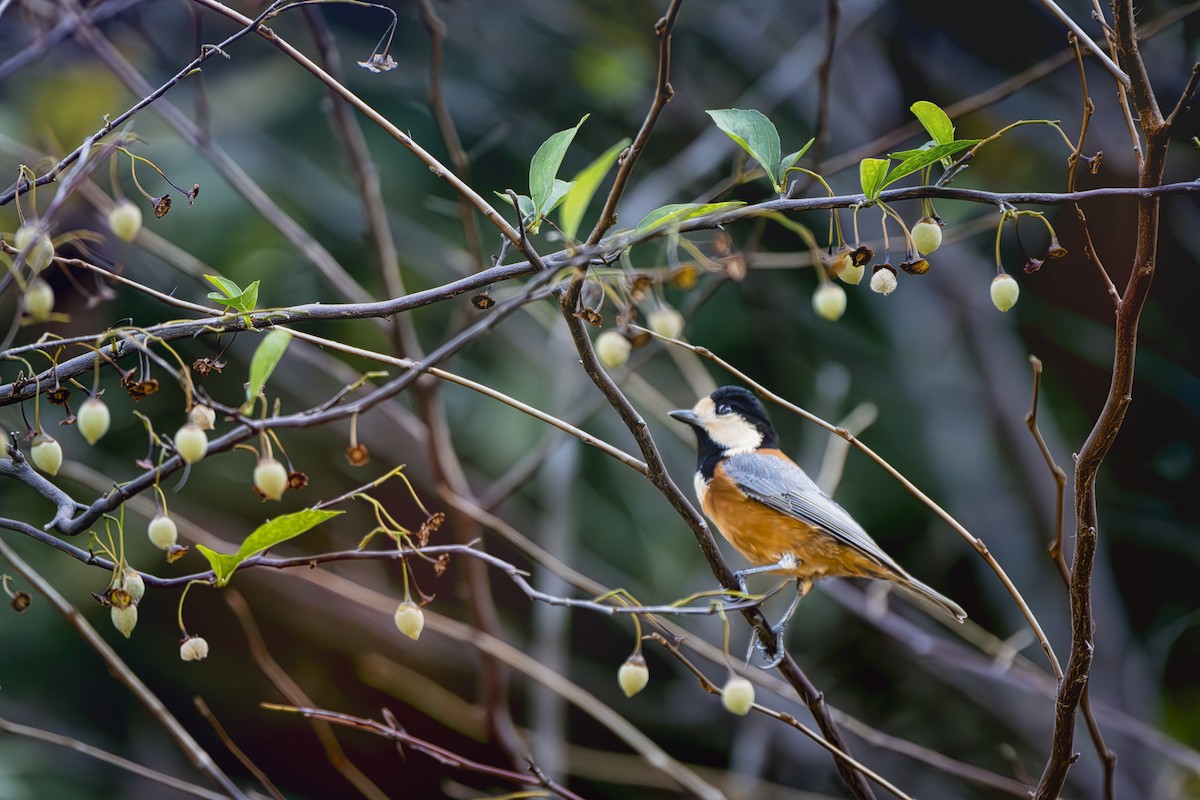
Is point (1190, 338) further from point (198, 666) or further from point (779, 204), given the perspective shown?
point (198, 666)

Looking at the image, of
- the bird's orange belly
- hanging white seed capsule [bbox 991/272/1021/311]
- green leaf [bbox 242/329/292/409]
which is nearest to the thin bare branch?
green leaf [bbox 242/329/292/409]

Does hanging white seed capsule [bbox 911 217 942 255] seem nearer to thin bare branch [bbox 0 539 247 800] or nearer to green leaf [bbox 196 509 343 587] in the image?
green leaf [bbox 196 509 343 587]

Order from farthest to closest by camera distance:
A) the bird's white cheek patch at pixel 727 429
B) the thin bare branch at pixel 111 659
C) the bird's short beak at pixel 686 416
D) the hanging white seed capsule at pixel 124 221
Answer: the bird's white cheek patch at pixel 727 429 < the bird's short beak at pixel 686 416 < the thin bare branch at pixel 111 659 < the hanging white seed capsule at pixel 124 221

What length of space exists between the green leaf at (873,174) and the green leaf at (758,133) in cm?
9

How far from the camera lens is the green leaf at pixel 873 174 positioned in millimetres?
1057

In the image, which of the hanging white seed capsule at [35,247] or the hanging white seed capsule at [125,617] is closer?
the hanging white seed capsule at [35,247]

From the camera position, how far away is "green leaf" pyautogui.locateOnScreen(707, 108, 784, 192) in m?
1.11

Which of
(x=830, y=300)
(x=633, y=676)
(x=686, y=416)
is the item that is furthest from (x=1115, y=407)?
(x=686, y=416)

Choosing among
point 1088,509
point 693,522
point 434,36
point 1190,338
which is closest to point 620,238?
point 693,522

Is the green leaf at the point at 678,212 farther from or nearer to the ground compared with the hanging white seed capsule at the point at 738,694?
farther from the ground

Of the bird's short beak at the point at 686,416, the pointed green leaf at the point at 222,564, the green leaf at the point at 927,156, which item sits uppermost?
the green leaf at the point at 927,156

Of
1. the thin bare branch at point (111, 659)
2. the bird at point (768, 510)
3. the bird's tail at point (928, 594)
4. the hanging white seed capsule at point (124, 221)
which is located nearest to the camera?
the hanging white seed capsule at point (124, 221)

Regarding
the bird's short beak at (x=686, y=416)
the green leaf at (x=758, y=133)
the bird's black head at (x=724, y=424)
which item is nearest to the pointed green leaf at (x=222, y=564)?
the green leaf at (x=758, y=133)

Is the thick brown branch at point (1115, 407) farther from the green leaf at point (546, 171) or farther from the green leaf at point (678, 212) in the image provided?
the green leaf at point (546, 171)
